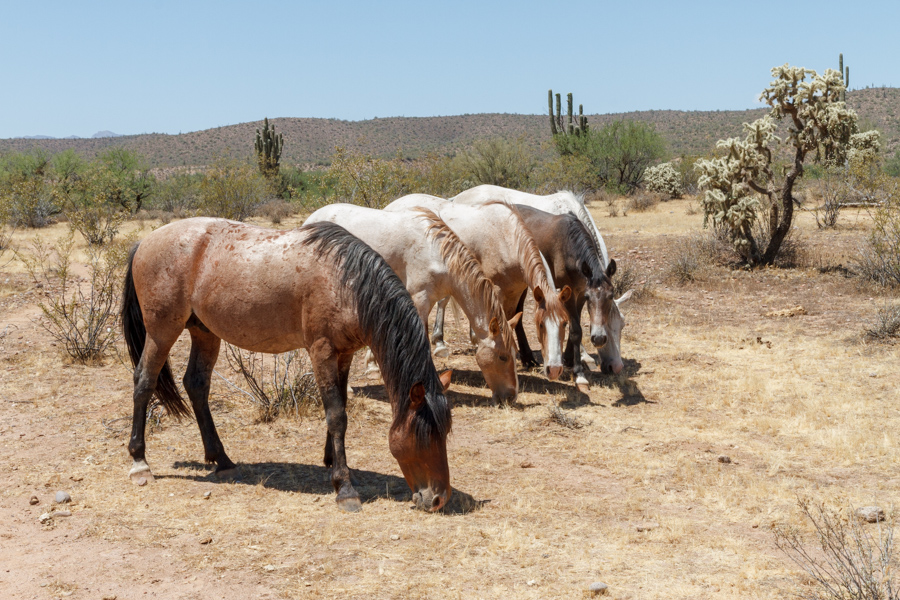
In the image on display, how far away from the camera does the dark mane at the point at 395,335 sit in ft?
15.4

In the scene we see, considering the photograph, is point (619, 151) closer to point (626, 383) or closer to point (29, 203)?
point (29, 203)

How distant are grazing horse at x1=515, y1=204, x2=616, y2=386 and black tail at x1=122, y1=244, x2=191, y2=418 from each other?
4292 millimetres

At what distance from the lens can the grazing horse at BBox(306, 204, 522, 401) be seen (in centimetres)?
707

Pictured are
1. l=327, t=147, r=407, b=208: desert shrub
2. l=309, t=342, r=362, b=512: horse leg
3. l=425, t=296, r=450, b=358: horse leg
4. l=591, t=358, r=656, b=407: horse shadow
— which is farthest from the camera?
l=327, t=147, r=407, b=208: desert shrub

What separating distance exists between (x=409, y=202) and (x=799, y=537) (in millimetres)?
5968

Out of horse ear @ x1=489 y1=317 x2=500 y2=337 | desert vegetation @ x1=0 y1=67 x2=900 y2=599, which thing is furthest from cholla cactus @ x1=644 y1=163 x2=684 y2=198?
horse ear @ x1=489 y1=317 x2=500 y2=337

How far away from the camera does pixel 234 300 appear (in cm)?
521

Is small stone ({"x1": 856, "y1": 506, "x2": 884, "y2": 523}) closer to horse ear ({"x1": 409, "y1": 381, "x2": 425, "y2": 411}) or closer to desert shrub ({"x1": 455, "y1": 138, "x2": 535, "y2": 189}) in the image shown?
horse ear ({"x1": 409, "y1": 381, "x2": 425, "y2": 411})

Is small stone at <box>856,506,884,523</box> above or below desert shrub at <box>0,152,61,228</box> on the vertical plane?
below

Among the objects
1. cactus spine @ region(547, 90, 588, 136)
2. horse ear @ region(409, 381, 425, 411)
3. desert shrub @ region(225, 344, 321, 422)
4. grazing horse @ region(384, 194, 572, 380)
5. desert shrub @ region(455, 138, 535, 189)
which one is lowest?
desert shrub @ region(225, 344, 321, 422)

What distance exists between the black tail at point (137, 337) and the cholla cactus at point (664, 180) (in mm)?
28641

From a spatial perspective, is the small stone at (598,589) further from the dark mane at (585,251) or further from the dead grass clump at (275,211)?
the dead grass clump at (275,211)

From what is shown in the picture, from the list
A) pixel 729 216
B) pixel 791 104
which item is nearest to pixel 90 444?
pixel 729 216

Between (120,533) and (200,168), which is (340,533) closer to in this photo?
(120,533)
